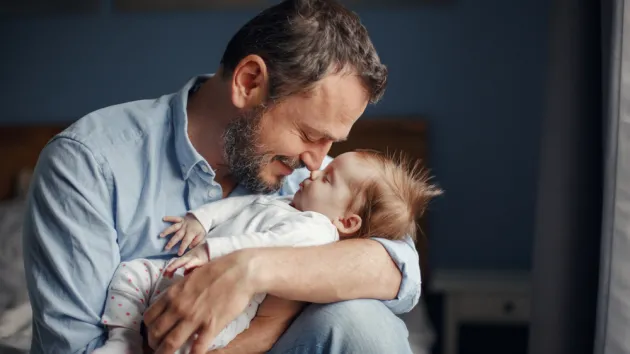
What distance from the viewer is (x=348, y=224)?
1.51 m

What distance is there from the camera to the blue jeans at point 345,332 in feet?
4.09

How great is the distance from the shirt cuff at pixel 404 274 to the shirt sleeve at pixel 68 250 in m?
0.51

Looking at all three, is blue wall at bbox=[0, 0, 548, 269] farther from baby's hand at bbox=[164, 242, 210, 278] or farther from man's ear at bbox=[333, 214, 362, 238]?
baby's hand at bbox=[164, 242, 210, 278]

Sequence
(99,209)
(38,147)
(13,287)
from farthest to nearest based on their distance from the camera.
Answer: (38,147)
(13,287)
(99,209)

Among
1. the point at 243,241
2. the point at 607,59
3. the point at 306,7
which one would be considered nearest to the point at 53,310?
the point at 243,241

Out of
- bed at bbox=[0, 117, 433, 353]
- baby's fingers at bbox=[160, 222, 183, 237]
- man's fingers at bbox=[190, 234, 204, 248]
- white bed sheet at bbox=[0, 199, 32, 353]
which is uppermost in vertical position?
baby's fingers at bbox=[160, 222, 183, 237]

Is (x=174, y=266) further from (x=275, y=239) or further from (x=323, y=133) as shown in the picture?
(x=323, y=133)

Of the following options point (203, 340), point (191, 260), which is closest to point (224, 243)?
point (191, 260)

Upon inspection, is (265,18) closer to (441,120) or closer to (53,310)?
(53,310)

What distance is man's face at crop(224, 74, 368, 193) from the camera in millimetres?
1415

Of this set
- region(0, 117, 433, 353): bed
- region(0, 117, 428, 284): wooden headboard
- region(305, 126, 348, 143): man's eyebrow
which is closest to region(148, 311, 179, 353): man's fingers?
region(305, 126, 348, 143): man's eyebrow

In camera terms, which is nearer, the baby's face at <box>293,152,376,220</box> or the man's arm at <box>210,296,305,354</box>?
the man's arm at <box>210,296,305,354</box>

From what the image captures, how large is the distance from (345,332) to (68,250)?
492 mm

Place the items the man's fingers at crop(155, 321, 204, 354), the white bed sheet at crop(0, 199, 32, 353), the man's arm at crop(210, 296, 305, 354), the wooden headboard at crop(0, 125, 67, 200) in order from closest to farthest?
the man's fingers at crop(155, 321, 204, 354) < the man's arm at crop(210, 296, 305, 354) < the white bed sheet at crop(0, 199, 32, 353) < the wooden headboard at crop(0, 125, 67, 200)
